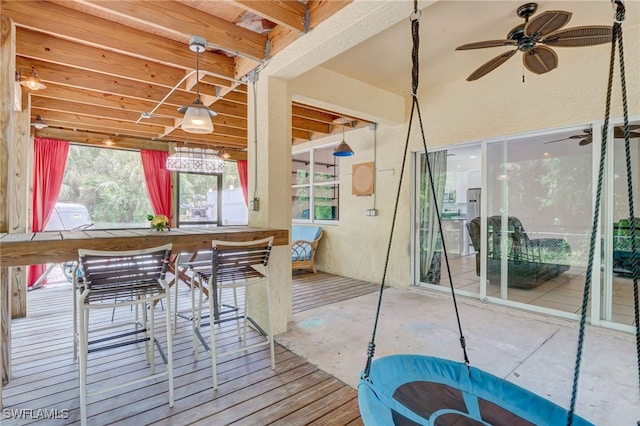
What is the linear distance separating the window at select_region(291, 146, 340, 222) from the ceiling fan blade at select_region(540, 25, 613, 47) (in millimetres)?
4008

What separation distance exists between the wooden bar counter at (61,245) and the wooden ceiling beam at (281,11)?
1.71 metres

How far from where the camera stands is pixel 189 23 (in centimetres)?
254

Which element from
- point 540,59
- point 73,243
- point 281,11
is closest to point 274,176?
point 281,11

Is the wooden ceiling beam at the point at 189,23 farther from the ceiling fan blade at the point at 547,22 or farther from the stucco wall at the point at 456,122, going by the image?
the ceiling fan blade at the point at 547,22

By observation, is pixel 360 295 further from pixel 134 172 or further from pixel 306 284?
pixel 134 172

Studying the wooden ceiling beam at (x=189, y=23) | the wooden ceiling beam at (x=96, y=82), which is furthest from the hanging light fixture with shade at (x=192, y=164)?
the wooden ceiling beam at (x=189, y=23)

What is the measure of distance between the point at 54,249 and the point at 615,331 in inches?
191

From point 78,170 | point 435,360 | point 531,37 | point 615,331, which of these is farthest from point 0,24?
point 615,331

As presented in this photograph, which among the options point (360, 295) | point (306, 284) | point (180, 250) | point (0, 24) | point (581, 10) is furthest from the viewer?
point (306, 284)

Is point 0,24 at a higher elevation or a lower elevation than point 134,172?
higher

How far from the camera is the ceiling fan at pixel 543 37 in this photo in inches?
81.9

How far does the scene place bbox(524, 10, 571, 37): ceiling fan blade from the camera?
2.00m

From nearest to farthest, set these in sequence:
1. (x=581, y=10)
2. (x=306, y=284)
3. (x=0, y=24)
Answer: (x=0, y=24) < (x=581, y=10) < (x=306, y=284)

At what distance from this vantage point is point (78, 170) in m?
5.96
